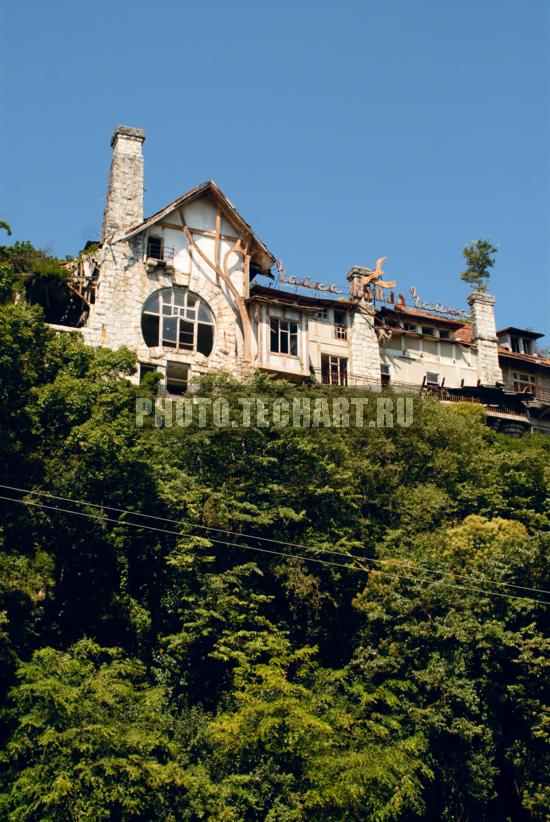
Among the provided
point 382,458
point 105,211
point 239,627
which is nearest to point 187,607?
point 239,627

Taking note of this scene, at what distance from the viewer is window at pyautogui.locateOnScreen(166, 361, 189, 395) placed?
4534 cm

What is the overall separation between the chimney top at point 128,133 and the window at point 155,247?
19.0 ft

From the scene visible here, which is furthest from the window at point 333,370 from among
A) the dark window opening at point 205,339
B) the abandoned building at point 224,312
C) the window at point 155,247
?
the window at point 155,247

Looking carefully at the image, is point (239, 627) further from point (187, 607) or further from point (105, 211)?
point (105, 211)

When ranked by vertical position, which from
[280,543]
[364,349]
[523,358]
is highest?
[523,358]

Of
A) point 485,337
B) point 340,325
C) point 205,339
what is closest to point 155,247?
point 205,339

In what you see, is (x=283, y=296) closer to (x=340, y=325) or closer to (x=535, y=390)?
(x=340, y=325)

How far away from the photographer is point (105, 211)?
1919 inches

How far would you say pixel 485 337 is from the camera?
60.0 meters

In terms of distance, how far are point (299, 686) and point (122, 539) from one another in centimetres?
772

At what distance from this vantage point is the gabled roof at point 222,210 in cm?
4708

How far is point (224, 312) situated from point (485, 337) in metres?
19.1

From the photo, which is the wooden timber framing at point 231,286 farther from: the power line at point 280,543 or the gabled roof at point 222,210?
the power line at point 280,543

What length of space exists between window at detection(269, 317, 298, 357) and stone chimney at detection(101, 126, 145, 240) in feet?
26.5
